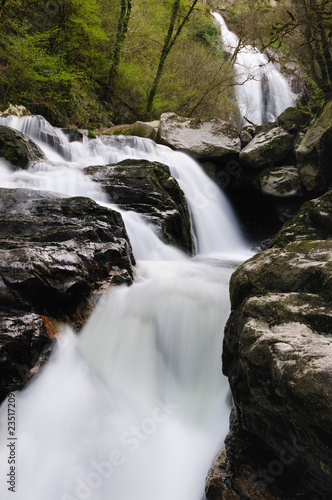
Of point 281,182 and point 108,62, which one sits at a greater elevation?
point 108,62

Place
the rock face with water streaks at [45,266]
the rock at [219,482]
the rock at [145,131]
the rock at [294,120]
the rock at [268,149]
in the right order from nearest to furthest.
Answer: the rock at [219,482] < the rock face with water streaks at [45,266] < the rock at [294,120] < the rock at [268,149] < the rock at [145,131]

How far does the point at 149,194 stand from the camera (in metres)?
5.82

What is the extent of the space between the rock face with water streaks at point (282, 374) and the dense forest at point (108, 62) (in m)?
7.81

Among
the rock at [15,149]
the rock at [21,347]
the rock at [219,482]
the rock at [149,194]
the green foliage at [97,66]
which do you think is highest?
the green foliage at [97,66]

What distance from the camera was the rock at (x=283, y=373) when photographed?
133 centimetres

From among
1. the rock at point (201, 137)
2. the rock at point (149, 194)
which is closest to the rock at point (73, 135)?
the rock at point (201, 137)

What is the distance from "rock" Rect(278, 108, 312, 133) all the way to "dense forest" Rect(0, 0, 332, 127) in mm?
1183

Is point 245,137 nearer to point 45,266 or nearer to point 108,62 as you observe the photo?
point 108,62

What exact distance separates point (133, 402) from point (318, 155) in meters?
5.89

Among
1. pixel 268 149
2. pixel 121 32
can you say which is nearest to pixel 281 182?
pixel 268 149

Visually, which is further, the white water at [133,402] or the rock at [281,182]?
the rock at [281,182]

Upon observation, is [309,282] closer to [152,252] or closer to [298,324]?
[298,324]

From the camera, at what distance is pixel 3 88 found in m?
8.45

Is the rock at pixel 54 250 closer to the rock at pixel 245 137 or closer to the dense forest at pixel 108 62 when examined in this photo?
the dense forest at pixel 108 62
